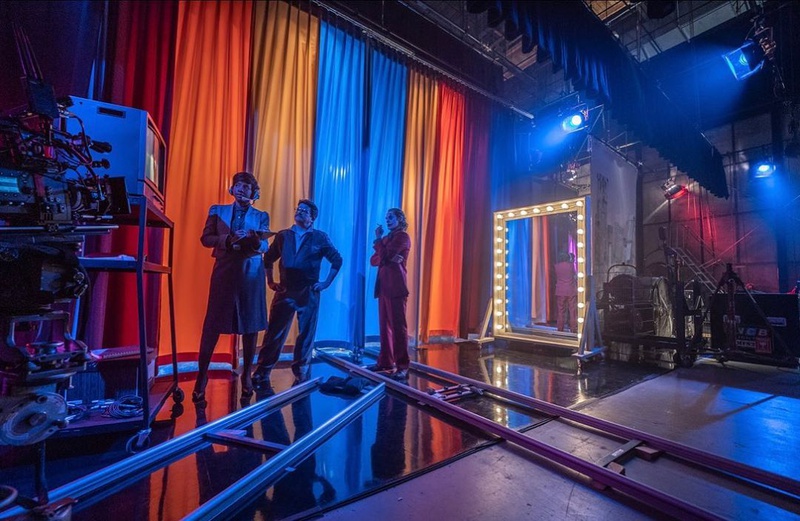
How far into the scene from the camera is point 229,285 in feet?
7.74

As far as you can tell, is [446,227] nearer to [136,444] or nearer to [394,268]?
[394,268]

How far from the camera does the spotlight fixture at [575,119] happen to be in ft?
20.3

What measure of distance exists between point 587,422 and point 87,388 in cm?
293

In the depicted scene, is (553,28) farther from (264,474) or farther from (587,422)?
(264,474)

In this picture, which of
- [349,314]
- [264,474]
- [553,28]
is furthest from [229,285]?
[553,28]

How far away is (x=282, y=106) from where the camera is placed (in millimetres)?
3896

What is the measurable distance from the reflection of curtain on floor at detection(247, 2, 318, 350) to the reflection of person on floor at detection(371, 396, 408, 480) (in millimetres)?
2024

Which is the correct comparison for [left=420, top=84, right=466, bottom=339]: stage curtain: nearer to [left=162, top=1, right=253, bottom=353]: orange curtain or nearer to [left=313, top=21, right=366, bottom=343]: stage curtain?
[left=313, top=21, right=366, bottom=343]: stage curtain

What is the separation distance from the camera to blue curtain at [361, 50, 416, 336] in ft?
15.3

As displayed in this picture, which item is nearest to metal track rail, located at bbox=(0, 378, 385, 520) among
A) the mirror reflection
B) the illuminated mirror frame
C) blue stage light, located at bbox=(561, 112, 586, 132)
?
the illuminated mirror frame

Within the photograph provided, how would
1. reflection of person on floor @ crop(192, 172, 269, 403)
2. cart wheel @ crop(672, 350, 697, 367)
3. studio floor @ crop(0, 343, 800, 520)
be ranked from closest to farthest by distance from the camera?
studio floor @ crop(0, 343, 800, 520), reflection of person on floor @ crop(192, 172, 269, 403), cart wheel @ crop(672, 350, 697, 367)

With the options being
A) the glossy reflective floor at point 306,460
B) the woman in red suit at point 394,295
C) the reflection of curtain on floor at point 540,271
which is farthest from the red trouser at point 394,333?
the reflection of curtain on floor at point 540,271

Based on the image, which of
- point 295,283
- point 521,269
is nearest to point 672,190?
point 521,269

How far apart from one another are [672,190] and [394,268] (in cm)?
886
